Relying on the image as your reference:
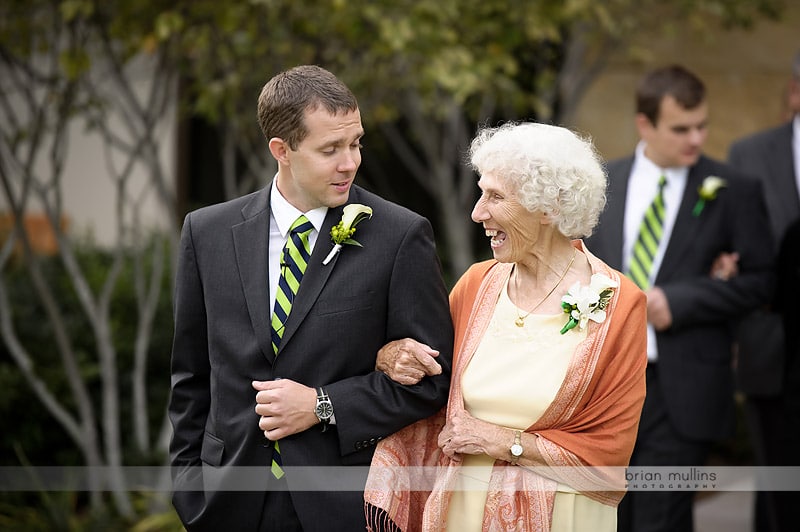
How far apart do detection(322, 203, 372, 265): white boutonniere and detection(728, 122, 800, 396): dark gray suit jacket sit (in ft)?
8.76

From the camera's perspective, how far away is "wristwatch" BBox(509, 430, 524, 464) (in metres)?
3.28

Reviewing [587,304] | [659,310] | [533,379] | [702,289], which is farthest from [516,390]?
[702,289]

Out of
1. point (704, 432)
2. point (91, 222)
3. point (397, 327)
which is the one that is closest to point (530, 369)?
point (397, 327)

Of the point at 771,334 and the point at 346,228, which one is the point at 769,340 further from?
the point at 346,228

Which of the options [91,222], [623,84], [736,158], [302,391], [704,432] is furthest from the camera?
[91,222]

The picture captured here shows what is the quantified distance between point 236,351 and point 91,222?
24.9 feet

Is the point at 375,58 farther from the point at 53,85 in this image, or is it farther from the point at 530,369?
the point at 530,369

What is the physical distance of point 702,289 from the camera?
187 inches

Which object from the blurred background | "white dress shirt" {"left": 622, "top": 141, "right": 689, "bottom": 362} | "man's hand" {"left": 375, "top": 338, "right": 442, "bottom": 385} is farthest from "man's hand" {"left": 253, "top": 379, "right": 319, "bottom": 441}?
the blurred background

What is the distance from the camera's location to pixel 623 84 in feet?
30.0

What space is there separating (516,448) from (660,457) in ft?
5.40

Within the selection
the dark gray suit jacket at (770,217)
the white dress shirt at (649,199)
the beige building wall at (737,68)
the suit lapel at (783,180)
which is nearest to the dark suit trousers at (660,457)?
the white dress shirt at (649,199)

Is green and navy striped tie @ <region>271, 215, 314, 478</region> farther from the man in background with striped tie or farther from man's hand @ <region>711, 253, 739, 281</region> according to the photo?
man's hand @ <region>711, 253, 739, 281</region>

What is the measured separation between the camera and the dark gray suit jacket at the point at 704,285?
4738 mm
